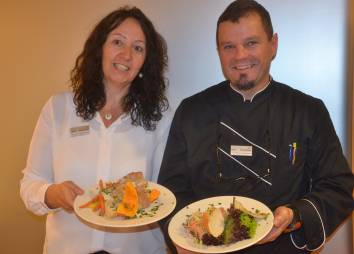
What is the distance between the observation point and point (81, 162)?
5.27 feet

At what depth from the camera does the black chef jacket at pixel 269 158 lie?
1.47 meters

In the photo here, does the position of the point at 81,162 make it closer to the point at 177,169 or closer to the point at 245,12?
the point at 177,169

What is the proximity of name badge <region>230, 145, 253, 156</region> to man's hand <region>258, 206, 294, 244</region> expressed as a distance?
11.4 inches

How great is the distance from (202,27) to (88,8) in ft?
2.10

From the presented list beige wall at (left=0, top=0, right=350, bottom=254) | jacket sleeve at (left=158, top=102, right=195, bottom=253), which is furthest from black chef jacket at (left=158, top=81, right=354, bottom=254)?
beige wall at (left=0, top=0, right=350, bottom=254)

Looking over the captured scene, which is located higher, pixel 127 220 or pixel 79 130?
pixel 79 130

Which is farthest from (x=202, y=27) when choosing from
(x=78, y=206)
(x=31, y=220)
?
(x=31, y=220)

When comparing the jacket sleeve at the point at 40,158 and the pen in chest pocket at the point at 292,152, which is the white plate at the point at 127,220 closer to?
the jacket sleeve at the point at 40,158

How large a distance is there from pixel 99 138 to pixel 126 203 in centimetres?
37

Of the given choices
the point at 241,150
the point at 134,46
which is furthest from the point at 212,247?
the point at 134,46

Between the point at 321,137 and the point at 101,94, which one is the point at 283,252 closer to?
the point at 321,137

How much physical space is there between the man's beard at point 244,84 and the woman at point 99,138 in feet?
1.30

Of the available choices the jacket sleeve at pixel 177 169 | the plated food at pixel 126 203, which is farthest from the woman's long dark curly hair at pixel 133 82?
the plated food at pixel 126 203

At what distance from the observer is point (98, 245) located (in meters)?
1.59
